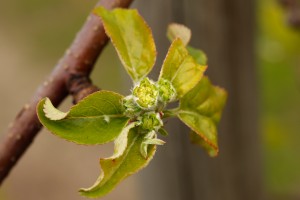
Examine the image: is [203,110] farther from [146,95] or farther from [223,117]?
[223,117]

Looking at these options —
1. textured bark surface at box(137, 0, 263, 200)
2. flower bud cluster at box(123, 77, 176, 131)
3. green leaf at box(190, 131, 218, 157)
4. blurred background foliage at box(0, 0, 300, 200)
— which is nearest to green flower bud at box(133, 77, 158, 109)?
flower bud cluster at box(123, 77, 176, 131)

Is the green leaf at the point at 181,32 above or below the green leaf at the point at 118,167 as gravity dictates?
above

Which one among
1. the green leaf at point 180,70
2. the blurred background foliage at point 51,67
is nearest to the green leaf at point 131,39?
the green leaf at point 180,70

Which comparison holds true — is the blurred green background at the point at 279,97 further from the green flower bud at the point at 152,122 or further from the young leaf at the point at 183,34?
the green flower bud at the point at 152,122

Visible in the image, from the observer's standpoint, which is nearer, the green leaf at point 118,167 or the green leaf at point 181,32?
the green leaf at point 118,167

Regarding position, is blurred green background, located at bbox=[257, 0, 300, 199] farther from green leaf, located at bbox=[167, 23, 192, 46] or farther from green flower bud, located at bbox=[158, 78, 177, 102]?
green flower bud, located at bbox=[158, 78, 177, 102]

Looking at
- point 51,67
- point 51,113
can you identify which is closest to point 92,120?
point 51,113

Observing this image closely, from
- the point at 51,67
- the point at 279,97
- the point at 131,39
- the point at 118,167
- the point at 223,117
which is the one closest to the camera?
the point at 118,167
